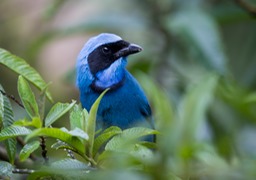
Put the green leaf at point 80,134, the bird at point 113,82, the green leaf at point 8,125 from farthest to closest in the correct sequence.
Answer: the bird at point 113,82 → the green leaf at point 8,125 → the green leaf at point 80,134

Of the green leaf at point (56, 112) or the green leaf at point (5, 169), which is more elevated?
the green leaf at point (56, 112)

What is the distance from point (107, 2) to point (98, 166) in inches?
152

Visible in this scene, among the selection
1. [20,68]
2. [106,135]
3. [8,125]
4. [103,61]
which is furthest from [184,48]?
[106,135]

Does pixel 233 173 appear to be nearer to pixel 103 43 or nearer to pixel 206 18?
pixel 103 43

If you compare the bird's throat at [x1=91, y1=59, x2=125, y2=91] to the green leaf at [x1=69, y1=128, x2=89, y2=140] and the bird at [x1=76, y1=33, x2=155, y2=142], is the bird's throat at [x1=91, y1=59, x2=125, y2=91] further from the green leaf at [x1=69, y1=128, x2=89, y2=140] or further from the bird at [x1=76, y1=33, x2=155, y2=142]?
the green leaf at [x1=69, y1=128, x2=89, y2=140]

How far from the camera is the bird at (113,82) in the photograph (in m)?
3.80

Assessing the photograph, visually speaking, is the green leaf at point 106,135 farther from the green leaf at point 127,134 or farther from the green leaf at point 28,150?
the green leaf at point 28,150

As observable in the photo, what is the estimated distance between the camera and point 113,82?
12.9 ft

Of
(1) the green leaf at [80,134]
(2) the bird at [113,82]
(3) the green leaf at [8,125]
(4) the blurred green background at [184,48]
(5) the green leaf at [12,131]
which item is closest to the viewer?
(1) the green leaf at [80,134]

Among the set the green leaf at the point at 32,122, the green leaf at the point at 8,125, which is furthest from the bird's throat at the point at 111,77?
the green leaf at the point at 32,122

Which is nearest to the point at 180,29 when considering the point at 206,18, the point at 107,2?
the point at 206,18

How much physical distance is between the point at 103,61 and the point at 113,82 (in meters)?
0.16

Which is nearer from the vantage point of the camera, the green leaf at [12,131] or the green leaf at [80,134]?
the green leaf at [80,134]

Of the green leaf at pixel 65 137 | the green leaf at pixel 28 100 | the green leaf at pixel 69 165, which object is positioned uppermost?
the green leaf at pixel 28 100
